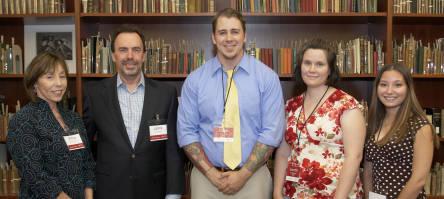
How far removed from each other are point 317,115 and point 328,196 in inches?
17.0

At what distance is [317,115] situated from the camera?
2447 mm

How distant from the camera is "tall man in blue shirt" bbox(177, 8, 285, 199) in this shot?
8.36 ft

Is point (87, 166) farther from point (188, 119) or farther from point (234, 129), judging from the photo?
point (234, 129)

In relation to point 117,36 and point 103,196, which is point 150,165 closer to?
point 103,196

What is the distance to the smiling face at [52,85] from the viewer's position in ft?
8.01

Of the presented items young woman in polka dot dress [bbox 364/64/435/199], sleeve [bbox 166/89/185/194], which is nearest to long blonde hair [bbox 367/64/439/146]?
young woman in polka dot dress [bbox 364/64/435/199]

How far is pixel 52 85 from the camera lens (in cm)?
244

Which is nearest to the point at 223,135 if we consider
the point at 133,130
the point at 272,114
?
the point at 272,114

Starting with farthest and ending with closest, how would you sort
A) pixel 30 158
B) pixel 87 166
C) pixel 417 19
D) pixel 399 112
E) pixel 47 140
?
pixel 417 19
pixel 87 166
pixel 399 112
pixel 47 140
pixel 30 158

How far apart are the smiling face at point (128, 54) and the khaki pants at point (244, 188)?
693mm

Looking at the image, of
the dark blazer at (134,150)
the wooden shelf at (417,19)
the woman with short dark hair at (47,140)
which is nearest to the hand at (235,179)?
the dark blazer at (134,150)

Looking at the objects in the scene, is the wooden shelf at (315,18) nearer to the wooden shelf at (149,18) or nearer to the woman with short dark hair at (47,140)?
the wooden shelf at (149,18)

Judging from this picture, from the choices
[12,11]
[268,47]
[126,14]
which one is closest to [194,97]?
[126,14]

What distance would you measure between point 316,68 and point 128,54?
107 cm
